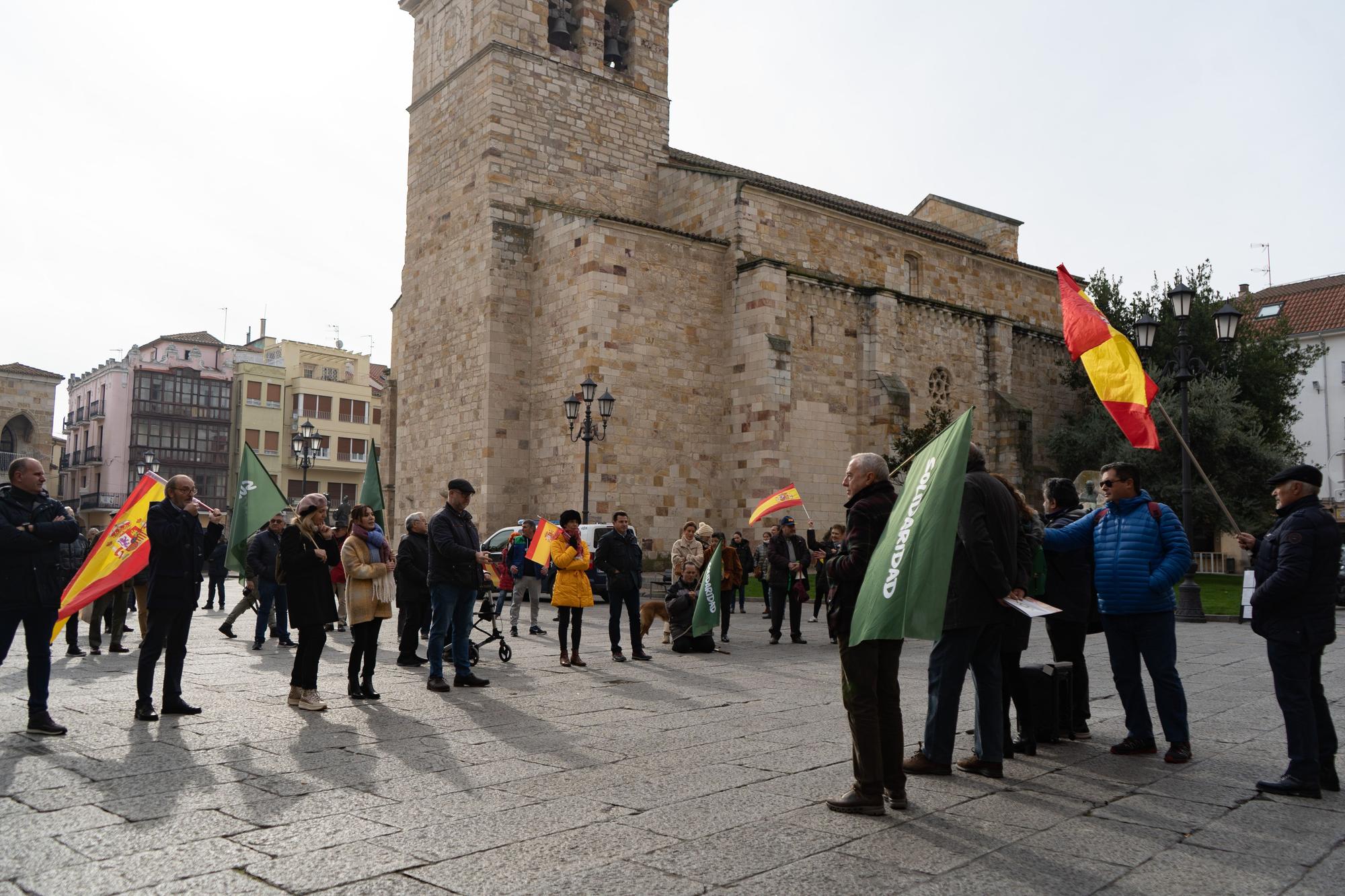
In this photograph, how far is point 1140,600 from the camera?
6230mm

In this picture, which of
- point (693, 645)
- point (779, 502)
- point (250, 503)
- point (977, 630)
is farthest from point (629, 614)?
point (977, 630)

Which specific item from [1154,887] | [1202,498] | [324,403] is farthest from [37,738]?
[324,403]

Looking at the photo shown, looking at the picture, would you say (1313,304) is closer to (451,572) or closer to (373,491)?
(373,491)

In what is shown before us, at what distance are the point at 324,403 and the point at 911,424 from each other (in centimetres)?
3968

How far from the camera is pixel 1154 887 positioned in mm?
3879

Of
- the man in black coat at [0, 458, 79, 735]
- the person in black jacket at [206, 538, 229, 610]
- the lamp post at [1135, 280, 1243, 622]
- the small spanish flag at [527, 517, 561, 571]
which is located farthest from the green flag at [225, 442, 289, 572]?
the lamp post at [1135, 280, 1243, 622]

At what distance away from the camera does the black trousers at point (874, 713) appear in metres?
4.93

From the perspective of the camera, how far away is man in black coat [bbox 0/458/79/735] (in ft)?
21.6

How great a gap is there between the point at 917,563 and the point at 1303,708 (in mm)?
2274

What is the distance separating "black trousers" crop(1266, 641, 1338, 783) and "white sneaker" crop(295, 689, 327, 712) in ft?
21.0

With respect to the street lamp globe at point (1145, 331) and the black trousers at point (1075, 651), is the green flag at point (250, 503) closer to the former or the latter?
the black trousers at point (1075, 651)

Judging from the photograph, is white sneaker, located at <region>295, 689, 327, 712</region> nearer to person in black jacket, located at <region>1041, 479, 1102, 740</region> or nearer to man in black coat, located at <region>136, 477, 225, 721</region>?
man in black coat, located at <region>136, 477, 225, 721</region>

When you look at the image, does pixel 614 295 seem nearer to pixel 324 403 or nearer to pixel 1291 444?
pixel 1291 444

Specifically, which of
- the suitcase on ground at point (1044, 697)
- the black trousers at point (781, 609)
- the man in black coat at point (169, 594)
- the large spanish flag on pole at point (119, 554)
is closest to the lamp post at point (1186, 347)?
the black trousers at point (781, 609)
